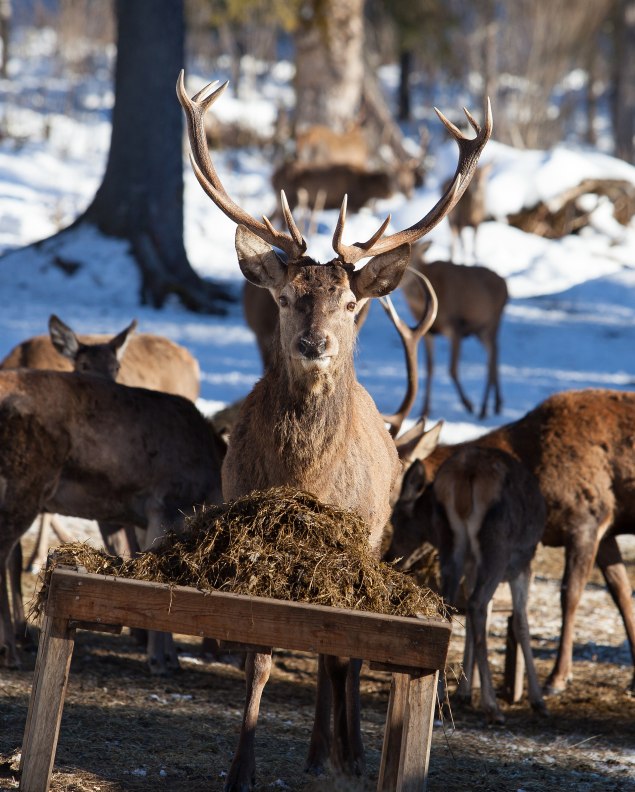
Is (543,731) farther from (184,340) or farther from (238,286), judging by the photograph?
(238,286)

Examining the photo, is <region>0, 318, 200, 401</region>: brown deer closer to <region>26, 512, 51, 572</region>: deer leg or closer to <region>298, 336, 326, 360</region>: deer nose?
<region>26, 512, 51, 572</region>: deer leg

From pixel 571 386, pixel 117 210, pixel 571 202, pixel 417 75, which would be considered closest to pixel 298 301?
pixel 571 386

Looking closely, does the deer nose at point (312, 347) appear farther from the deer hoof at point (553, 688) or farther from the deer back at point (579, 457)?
the deer hoof at point (553, 688)

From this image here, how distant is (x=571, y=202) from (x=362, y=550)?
58.4ft

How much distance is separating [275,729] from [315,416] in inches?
62.6

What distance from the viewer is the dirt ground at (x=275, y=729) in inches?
196

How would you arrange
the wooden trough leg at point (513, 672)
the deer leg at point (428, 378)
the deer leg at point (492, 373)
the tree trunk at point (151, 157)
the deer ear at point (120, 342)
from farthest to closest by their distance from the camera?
the tree trunk at point (151, 157) < the deer leg at point (492, 373) < the deer leg at point (428, 378) < the deer ear at point (120, 342) < the wooden trough leg at point (513, 672)

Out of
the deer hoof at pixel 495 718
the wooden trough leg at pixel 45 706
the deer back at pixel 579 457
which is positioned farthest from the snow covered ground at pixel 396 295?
the wooden trough leg at pixel 45 706

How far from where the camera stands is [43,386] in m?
6.65

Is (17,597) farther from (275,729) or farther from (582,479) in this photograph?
(582,479)

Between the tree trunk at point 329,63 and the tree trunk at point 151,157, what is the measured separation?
24.6 ft

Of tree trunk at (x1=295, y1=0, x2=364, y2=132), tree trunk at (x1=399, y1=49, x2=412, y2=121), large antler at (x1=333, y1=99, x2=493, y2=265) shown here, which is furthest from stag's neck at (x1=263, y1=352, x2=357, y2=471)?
tree trunk at (x1=399, y1=49, x2=412, y2=121)

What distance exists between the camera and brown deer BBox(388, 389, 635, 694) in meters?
7.49

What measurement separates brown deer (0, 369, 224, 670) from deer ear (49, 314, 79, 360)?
1786 millimetres
